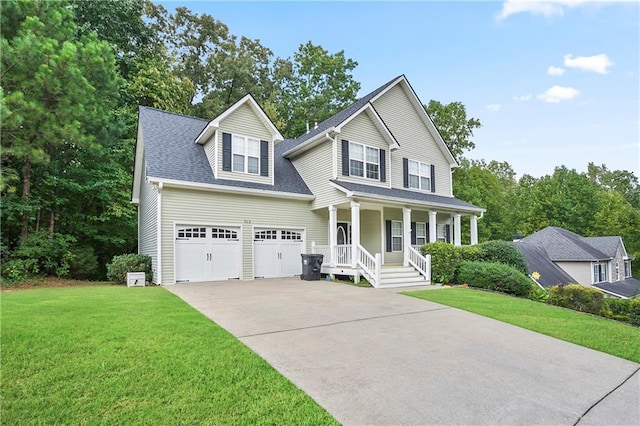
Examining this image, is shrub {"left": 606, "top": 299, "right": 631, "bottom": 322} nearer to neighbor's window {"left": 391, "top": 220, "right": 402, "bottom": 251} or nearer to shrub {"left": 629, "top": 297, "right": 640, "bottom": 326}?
shrub {"left": 629, "top": 297, "right": 640, "bottom": 326}

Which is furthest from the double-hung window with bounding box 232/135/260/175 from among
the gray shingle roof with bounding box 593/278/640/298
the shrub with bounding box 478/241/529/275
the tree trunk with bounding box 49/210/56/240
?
the gray shingle roof with bounding box 593/278/640/298

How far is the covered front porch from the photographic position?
12.9 m

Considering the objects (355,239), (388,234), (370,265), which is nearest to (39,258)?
(355,239)

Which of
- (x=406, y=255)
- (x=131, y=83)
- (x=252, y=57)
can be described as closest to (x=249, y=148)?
(x=406, y=255)

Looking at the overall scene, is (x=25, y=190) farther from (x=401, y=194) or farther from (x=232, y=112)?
(x=401, y=194)

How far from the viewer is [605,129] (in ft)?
53.5

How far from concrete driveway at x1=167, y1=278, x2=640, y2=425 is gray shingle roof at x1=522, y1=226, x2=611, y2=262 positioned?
21950 mm

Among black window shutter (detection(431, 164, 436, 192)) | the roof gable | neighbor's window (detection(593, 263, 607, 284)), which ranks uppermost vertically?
the roof gable

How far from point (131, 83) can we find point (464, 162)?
35.0 metres

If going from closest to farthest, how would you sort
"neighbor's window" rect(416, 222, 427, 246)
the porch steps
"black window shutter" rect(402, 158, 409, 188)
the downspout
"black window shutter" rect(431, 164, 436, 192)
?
the downspout < the porch steps < "black window shutter" rect(402, 158, 409, 188) < "neighbor's window" rect(416, 222, 427, 246) < "black window shutter" rect(431, 164, 436, 192)

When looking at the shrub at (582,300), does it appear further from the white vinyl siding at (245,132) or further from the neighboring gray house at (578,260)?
the neighboring gray house at (578,260)

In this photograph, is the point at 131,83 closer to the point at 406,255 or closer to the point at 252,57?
the point at 252,57

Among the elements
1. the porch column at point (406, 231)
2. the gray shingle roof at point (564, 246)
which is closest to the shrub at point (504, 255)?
the porch column at point (406, 231)

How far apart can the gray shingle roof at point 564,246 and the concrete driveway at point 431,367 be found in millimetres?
21950
